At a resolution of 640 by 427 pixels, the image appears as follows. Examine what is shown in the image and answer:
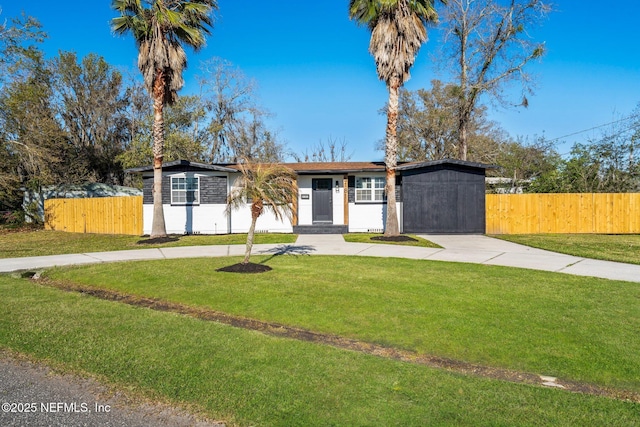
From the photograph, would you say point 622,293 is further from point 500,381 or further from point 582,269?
point 500,381

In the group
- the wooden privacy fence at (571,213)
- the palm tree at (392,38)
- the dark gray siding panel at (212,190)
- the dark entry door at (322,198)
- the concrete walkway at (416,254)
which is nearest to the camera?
the concrete walkway at (416,254)

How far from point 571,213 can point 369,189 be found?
9332 millimetres

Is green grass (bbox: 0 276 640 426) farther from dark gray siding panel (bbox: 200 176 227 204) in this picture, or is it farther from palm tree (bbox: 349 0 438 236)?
dark gray siding panel (bbox: 200 176 227 204)

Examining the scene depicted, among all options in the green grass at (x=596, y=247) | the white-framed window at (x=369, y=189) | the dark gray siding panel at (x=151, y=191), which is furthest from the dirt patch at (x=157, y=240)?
the green grass at (x=596, y=247)

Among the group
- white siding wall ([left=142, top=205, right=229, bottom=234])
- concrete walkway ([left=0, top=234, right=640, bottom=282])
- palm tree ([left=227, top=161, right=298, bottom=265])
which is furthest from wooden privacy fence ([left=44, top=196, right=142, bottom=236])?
palm tree ([left=227, top=161, right=298, bottom=265])

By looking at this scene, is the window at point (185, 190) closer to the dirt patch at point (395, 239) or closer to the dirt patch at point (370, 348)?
the dirt patch at point (395, 239)

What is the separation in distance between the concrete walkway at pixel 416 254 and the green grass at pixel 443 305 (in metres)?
1.08

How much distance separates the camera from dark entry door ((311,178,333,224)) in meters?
18.9

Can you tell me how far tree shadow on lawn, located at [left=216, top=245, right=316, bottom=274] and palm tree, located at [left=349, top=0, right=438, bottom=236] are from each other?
4137 millimetres

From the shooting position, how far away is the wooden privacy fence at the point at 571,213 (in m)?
18.1

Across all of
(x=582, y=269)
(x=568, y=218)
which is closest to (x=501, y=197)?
(x=568, y=218)

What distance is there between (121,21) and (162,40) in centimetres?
192

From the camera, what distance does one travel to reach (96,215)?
Answer: 67.9 feet

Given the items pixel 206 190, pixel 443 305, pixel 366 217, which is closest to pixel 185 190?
pixel 206 190
